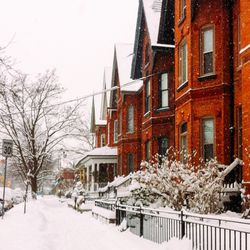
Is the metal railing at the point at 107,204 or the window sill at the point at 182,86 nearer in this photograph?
the metal railing at the point at 107,204

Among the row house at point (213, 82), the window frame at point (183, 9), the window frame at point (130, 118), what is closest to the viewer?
the row house at point (213, 82)

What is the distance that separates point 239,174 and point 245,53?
407cm

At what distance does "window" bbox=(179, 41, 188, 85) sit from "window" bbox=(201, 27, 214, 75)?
4.68 feet

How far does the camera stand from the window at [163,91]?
25.3 m

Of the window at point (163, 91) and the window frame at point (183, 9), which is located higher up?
the window frame at point (183, 9)

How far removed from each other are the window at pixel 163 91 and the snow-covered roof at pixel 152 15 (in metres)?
2.10

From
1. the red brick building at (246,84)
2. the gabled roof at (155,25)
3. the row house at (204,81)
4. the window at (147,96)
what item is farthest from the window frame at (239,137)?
the window at (147,96)

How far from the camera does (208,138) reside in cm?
1836

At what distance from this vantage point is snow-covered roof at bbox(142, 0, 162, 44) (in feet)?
83.3

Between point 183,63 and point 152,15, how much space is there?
681 centimetres

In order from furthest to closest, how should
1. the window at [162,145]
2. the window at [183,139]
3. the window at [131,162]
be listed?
1. the window at [131,162]
2. the window at [162,145]
3. the window at [183,139]

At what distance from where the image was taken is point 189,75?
19.2 meters

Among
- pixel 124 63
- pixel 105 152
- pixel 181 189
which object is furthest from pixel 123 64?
pixel 181 189

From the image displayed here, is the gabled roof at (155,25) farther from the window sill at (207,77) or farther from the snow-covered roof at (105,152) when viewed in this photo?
the snow-covered roof at (105,152)
